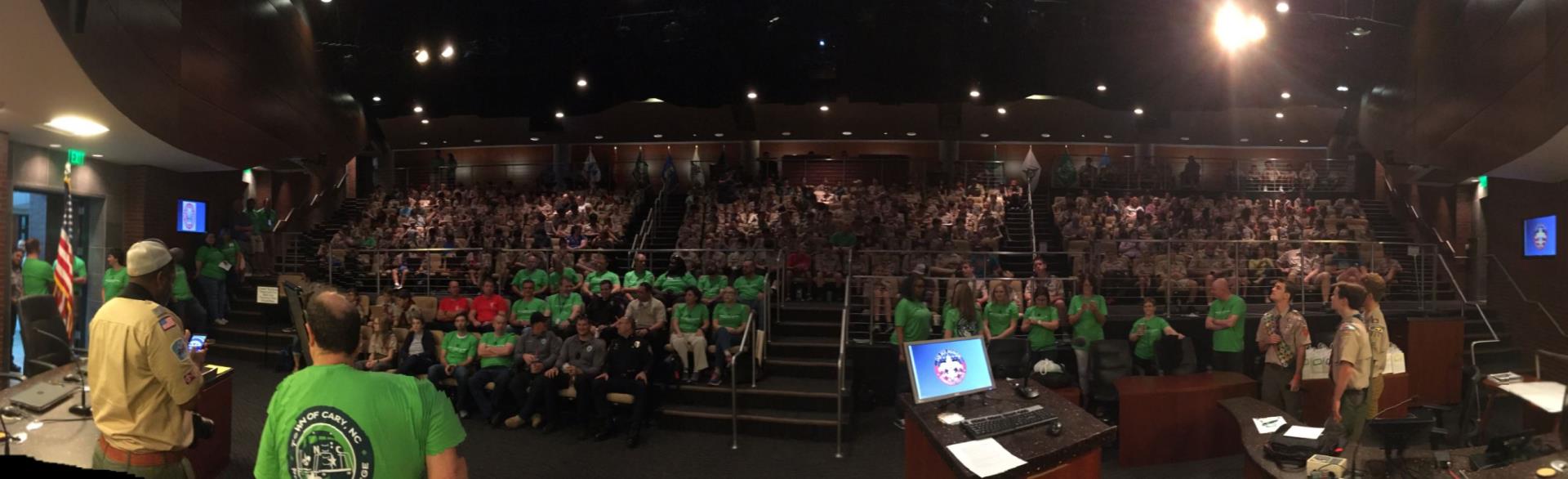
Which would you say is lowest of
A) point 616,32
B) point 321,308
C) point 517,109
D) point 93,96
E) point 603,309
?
point 603,309

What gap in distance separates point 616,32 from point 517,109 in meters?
2.97

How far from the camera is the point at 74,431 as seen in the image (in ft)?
12.6

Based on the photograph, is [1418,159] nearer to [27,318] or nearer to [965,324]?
[965,324]

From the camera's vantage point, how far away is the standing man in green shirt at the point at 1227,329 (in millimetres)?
7352

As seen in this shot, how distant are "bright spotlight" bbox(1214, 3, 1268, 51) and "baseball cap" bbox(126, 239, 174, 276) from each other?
9646 mm

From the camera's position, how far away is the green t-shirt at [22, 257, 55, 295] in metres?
8.34

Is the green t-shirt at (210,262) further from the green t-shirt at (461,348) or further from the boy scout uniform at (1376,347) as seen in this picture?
the boy scout uniform at (1376,347)

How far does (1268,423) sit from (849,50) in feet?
30.6

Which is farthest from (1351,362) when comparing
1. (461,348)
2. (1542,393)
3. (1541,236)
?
(1541,236)

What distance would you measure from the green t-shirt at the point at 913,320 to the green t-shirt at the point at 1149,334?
2106mm

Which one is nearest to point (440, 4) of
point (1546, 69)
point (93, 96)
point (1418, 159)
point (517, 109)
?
point (517, 109)

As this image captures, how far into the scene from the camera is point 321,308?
6.73ft

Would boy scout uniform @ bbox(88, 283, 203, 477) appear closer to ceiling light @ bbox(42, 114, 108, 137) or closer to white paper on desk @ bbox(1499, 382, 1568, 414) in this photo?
ceiling light @ bbox(42, 114, 108, 137)

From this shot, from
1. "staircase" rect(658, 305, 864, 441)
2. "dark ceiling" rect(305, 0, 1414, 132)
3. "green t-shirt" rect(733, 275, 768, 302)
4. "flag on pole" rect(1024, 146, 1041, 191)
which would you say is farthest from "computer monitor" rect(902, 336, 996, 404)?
"flag on pole" rect(1024, 146, 1041, 191)
